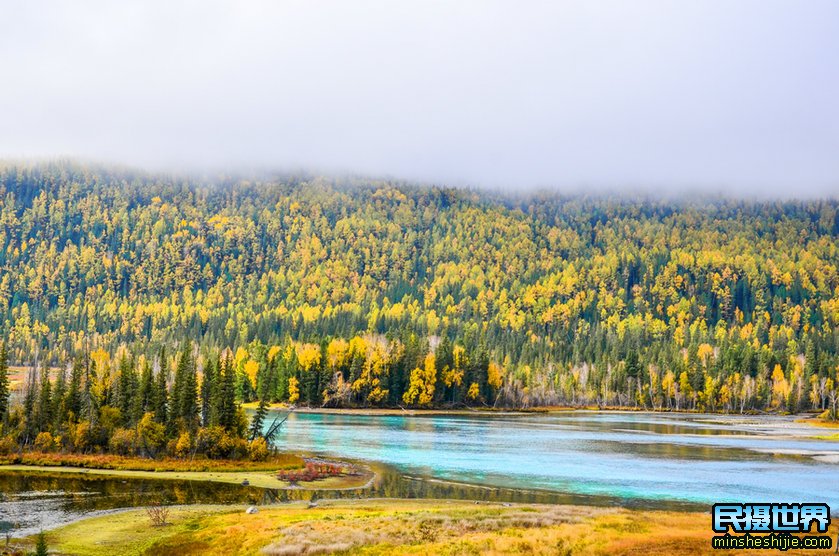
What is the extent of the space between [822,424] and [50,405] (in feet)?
522

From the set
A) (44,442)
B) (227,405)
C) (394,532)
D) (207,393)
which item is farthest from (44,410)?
(394,532)

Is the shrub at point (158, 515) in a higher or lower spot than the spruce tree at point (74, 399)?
lower

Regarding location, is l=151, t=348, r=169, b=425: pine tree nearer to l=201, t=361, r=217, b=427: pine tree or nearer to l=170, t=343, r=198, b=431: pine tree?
l=170, t=343, r=198, b=431: pine tree

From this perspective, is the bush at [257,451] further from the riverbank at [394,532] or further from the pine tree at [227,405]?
the riverbank at [394,532]

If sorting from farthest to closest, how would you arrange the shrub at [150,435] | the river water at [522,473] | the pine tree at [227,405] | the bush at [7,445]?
1. the pine tree at [227,405]
2. the shrub at [150,435]
3. the bush at [7,445]
4. the river water at [522,473]

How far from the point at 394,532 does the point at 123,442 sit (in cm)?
5403

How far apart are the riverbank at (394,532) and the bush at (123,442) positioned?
3230 cm

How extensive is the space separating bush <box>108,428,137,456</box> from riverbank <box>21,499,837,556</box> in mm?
32305

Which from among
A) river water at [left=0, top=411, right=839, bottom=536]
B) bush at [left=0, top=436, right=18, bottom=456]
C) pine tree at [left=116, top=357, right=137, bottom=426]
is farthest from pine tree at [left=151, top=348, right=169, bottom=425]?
bush at [left=0, top=436, right=18, bottom=456]

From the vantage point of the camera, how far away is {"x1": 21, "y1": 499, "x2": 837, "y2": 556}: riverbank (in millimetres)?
56281

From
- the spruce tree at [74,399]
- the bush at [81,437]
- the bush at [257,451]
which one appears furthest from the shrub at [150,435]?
the spruce tree at [74,399]

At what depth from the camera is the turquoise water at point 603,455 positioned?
90.2 meters

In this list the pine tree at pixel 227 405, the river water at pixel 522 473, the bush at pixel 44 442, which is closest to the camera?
the river water at pixel 522 473

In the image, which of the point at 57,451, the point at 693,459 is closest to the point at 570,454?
the point at 693,459
